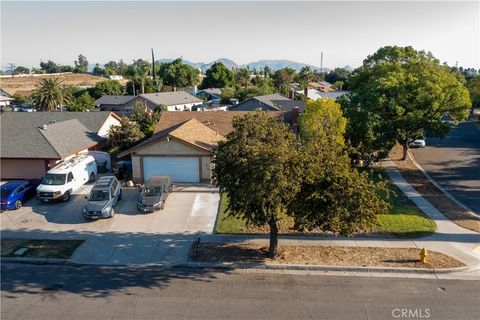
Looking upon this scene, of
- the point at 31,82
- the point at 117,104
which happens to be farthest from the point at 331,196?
the point at 31,82

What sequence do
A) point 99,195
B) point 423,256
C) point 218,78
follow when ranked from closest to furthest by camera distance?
point 423,256 < point 99,195 < point 218,78

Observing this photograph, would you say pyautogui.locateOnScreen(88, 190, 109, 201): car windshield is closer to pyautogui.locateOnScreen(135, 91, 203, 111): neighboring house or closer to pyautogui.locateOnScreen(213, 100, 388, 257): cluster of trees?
pyautogui.locateOnScreen(213, 100, 388, 257): cluster of trees

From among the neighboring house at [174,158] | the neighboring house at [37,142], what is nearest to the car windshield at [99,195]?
the neighboring house at [174,158]

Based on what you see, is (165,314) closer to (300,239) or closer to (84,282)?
Answer: (84,282)

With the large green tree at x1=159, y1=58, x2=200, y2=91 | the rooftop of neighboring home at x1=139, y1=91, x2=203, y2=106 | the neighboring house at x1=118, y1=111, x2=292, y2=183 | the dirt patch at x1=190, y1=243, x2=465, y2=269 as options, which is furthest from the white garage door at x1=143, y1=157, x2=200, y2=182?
the large green tree at x1=159, y1=58, x2=200, y2=91

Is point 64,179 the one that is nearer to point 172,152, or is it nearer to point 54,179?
point 54,179

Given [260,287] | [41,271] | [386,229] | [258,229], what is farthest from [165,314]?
[386,229]

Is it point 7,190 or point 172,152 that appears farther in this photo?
point 172,152
